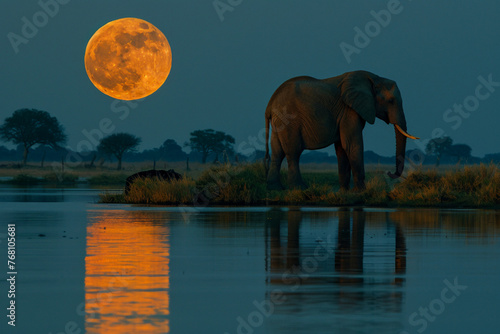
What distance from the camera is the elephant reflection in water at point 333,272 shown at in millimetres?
8492

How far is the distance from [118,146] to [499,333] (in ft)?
310

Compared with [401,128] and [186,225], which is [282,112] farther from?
[186,225]

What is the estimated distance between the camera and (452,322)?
766 cm

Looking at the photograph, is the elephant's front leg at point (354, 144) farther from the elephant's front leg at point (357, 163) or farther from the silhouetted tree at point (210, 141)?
the silhouetted tree at point (210, 141)

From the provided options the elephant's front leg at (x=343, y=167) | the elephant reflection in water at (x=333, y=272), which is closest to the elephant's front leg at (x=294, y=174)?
the elephant's front leg at (x=343, y=167)

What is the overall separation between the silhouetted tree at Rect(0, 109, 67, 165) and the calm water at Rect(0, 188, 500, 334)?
263 feet

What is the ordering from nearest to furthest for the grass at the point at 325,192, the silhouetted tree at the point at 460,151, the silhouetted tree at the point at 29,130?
Result: 1. the grass at the point at 325,192
2. the silhouetted tree at the point at 29,130
3. the silhouetted tree at the point at 460,151

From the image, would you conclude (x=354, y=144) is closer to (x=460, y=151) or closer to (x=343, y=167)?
(x=343, y=167)

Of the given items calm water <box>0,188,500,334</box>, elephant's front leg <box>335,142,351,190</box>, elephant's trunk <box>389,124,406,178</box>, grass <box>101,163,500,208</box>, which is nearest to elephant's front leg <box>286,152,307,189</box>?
grass <box>101,163,500,208</box>

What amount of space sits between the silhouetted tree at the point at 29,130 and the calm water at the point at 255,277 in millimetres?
80101

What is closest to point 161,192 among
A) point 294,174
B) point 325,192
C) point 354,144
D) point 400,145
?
point 294,174

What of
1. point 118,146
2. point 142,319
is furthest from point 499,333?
point 118,146

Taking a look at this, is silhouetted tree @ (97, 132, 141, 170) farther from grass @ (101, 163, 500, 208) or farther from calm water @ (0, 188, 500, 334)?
calm water @ (0, 188, 500, 334)

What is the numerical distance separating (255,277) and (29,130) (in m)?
89.7
